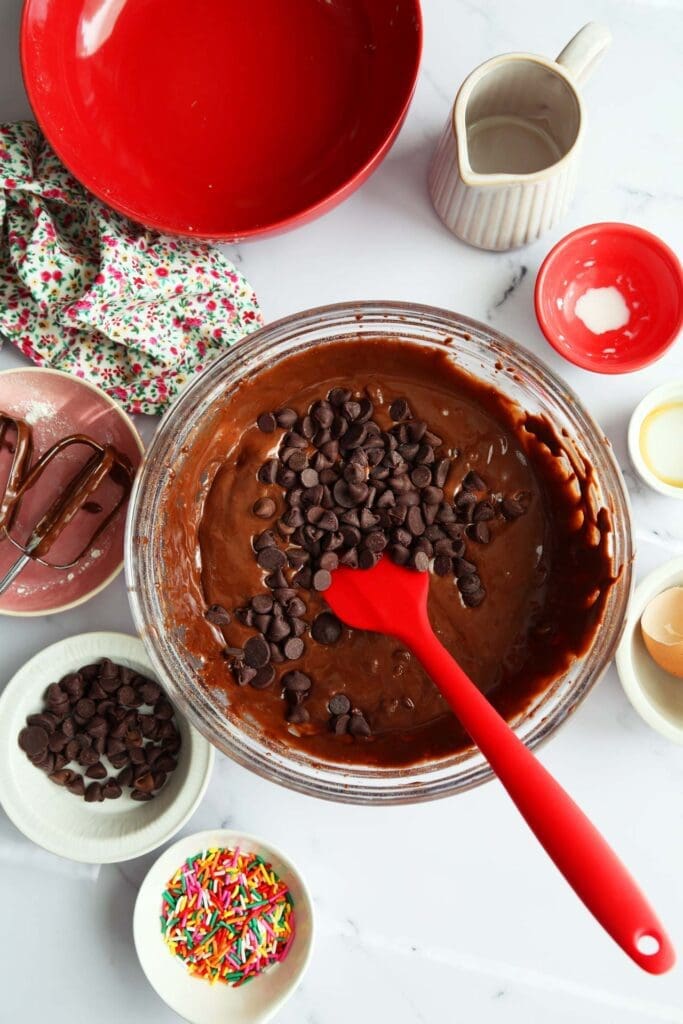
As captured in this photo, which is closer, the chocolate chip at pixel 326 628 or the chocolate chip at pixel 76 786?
the chocolate chip at pixel 326 628

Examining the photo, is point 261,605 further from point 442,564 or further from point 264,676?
point 442,564

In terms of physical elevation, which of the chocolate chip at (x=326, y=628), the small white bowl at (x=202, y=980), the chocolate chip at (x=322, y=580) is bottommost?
the small white bowl at (x=202, y=980)

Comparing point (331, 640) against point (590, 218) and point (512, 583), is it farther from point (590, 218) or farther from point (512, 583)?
point (590, 218)

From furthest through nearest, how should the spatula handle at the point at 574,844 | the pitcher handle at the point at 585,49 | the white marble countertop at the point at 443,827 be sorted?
1. the white marble countertop at the point at 443,827
2. the pitcher handle at the point at 585,49
3. the spatula handle at the point at 574,844

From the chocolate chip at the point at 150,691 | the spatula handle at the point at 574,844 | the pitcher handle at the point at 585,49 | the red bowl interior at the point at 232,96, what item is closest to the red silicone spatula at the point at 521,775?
the spatula handle at the point at 574,844

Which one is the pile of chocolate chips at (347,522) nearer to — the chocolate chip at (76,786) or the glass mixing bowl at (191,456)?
the glass mixing bowl at (191,456)

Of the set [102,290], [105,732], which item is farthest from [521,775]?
[102,290]
